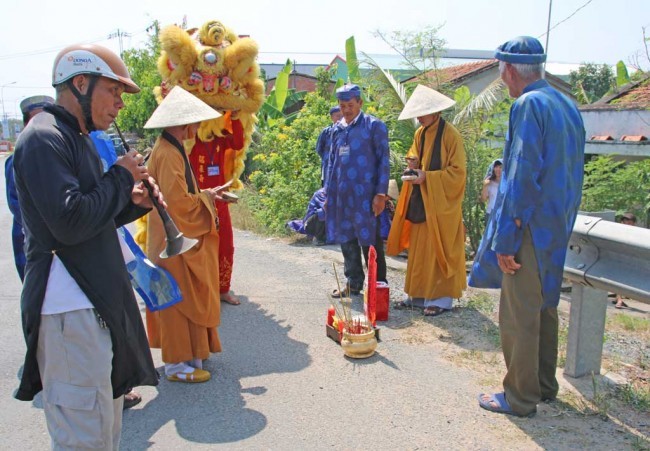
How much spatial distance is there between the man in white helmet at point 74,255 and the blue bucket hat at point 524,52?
2.21m

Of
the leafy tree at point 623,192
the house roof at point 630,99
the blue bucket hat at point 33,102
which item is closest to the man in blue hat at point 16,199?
the blue bucket hat at point 33,102

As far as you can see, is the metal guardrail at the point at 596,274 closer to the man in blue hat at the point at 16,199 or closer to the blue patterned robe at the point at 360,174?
the blue patterned robe at the point at 360,174

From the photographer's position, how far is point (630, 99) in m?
11.4

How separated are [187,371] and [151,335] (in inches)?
15.2

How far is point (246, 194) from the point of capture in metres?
13.1

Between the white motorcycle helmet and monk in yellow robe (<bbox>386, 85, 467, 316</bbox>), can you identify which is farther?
monk in yellow robe (<bbox>386, 85, 467, 316</bbox>)

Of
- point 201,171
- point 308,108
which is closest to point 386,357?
point 201,171

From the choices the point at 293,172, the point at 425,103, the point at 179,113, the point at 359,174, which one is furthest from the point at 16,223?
the point at 293,172

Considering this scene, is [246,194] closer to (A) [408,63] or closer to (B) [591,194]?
(A) [408,63]

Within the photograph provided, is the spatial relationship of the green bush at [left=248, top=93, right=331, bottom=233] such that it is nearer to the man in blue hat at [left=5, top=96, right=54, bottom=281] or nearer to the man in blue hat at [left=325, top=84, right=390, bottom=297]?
the man in blue hat at [left=325, top=84, right=390, bottom=297]

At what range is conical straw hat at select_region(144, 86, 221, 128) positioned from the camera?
406cm

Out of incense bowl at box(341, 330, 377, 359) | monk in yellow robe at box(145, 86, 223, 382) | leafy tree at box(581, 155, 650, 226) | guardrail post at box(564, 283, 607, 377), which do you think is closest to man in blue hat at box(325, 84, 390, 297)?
incense bowl at box(341, 330, 377, 359)

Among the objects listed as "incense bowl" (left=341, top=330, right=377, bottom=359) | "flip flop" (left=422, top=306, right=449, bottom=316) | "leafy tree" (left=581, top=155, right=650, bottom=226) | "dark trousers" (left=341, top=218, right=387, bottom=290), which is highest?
"leafy tree" (left=581, top=155, right=650, bottom=226)

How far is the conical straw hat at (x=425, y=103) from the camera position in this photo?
211 inches
